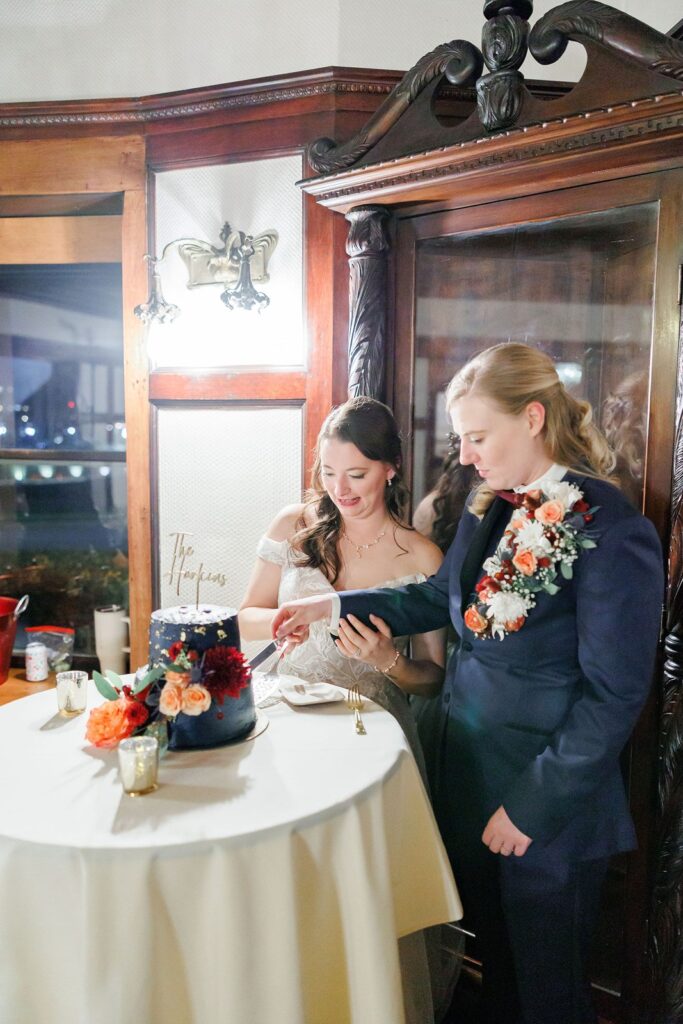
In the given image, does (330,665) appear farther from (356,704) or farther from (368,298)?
(368,298)

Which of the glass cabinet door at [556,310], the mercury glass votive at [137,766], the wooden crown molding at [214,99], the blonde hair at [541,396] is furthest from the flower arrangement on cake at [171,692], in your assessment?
the wooden crown molding at [214,99]

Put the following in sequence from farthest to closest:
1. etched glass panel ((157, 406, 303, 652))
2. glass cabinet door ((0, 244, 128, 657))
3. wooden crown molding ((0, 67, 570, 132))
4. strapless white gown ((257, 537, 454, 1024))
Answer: glass cabinet door ((0, 244, 128, 657))
etched glass panel ((157, 406, 303, 652))
wooden crown molding ((0, 67, 570, 132))
strapless white gown ((257, 537, 454, 1024))

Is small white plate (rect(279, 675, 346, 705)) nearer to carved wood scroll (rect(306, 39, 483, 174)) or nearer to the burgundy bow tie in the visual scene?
the burgundy bow tie

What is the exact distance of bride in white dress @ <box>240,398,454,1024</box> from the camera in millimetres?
2074

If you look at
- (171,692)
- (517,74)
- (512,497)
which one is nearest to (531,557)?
(512,497)

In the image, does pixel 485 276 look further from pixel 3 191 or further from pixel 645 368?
pixel 3 191

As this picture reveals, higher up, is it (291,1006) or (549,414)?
(549,414)

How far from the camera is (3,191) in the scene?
2754 millimetres

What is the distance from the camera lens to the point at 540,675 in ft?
5.26

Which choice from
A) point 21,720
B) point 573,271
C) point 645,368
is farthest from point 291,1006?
point 573,271

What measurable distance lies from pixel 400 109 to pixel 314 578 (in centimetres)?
139

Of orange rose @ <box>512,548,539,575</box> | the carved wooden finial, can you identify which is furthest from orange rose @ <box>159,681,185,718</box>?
the carved wooden finial

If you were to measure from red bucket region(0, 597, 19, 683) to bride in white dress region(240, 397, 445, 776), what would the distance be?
1237 mm

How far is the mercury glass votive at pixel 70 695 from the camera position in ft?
5.56
